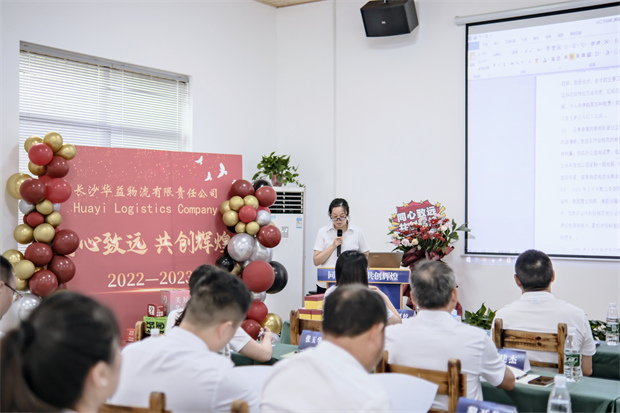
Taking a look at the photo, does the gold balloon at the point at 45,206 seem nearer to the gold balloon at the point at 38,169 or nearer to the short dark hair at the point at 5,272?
the gold balloon at the point at 38,169

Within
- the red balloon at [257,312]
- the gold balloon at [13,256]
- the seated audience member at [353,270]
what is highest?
the seated audience member at [353,270]

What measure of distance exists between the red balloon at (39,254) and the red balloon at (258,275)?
1.50 meters

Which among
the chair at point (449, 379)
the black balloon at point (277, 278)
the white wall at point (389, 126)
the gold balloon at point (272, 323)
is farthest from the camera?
the white wall at point (389, 126)

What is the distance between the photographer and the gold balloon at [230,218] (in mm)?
4953

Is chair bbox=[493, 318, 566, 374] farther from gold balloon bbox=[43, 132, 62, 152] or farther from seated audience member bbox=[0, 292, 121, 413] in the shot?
gold balloon bbox=[43, 132, 62, 152]

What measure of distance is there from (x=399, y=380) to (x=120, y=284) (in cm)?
317

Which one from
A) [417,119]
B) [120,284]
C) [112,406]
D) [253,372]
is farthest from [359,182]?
[112,406]

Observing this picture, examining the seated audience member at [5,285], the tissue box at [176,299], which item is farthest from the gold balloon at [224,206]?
the seated audience member at [5,285]

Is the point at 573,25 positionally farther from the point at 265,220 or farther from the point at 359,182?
the point at 265,220

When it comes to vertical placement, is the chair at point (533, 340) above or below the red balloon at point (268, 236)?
below

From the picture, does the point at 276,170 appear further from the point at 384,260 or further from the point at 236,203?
the point at 384,260

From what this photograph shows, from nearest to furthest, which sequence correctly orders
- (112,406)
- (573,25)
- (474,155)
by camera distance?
(112,406) < (573,25) < (474,155)

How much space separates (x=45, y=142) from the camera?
4.20 meters

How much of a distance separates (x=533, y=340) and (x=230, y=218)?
2827mm
